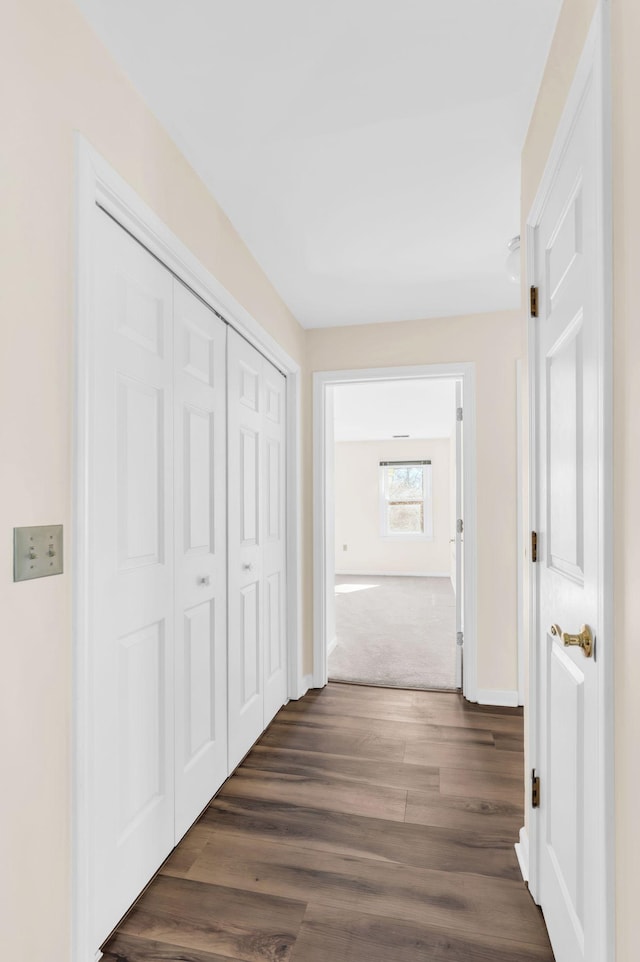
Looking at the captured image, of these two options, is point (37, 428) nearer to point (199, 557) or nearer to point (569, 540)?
point (199, 557)

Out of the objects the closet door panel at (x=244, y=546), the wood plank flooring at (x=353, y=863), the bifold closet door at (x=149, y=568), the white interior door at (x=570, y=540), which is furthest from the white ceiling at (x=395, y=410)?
the wood plank flooring at (x=353, y=863)

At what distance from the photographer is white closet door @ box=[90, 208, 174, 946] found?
1.39m

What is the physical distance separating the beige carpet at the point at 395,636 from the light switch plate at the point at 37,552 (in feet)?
9.21

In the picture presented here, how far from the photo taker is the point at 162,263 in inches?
69.0

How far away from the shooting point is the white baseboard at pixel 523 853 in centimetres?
168

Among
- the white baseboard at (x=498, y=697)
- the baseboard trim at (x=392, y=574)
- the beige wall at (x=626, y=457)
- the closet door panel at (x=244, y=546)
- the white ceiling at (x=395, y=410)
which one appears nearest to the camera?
the beige wall at (x=626, y=457)

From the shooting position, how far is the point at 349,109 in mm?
1612

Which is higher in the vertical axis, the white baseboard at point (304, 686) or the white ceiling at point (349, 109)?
the white ceiling at point (349, 109)

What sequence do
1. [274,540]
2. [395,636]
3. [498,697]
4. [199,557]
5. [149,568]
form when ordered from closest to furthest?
[149,568]
[199,557]
[274,540]
[498,697]
[395,636]

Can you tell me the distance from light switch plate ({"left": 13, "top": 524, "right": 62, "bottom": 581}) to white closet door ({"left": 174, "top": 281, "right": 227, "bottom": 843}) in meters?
0.65

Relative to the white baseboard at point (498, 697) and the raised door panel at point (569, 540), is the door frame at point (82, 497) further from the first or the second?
the white baseboard at point (498, 697)

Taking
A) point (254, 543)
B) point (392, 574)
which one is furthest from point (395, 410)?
point (254, 543)

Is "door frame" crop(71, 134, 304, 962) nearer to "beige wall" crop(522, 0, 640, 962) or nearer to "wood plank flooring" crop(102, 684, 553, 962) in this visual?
"wood plank flooring" crop(102, 684, 553, 962)

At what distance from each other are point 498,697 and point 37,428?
302cm
